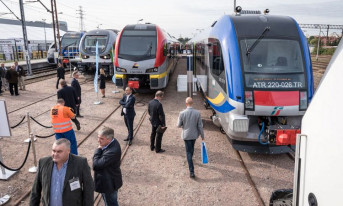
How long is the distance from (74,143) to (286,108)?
4.99m

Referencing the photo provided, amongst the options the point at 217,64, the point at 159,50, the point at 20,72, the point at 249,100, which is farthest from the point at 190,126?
the point at 20,72

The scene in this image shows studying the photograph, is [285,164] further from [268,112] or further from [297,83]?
[297,83]

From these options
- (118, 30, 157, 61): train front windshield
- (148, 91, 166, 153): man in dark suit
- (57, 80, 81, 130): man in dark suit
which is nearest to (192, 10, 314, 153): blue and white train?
(148, 91, 166, 153): man in dark suit

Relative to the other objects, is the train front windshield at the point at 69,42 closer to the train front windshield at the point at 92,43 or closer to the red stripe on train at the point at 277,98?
the train front windshield at the point at 92,43

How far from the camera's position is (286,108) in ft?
19.4

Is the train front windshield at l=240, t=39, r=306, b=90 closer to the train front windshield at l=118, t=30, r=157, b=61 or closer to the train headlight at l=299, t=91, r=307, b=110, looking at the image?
the train headlight at l=299, t=91, r=307, b=110

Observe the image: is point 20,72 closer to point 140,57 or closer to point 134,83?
point 134,83

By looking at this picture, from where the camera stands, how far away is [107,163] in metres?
3.64

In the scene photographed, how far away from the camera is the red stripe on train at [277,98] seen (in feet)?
19.5

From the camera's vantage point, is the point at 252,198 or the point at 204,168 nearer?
the point at 252,198

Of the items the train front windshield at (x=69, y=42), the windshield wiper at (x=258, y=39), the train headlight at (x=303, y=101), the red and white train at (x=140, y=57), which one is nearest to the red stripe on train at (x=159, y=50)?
the red and white train at (x=140, y=57)

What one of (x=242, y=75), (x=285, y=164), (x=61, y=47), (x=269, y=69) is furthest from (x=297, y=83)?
(x=61, y=47)

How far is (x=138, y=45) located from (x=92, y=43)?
6.83m

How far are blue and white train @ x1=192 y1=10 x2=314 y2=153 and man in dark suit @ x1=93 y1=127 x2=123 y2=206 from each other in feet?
10.3
